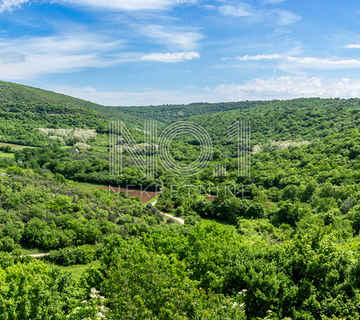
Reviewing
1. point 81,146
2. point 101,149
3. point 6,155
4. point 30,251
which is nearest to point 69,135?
point 81,146

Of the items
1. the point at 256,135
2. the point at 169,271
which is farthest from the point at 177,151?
the point at 169,271

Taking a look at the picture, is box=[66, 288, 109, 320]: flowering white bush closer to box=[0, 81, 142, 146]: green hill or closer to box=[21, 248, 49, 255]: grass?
box=[21, 248, 49, 255]: grass

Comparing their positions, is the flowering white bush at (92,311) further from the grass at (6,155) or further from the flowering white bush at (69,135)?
the flowering white bush at (69,135)

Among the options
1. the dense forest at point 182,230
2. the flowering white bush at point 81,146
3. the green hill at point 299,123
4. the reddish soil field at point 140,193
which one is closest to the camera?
the dense forest at point 182,230

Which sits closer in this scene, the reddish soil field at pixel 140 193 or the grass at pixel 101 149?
the reddish soil field at pixel 140 193

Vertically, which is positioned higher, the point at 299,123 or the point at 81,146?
the point at 299,123

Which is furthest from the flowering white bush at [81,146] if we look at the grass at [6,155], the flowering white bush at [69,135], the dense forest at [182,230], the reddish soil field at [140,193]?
the reddish soil field at [140,193]

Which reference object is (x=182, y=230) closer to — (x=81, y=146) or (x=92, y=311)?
(x=92, y=311)

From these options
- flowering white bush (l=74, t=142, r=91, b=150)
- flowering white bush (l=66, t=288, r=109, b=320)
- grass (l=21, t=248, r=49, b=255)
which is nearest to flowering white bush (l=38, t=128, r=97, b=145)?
flowering white bush (l=74, t=142, r=91, b=150)
